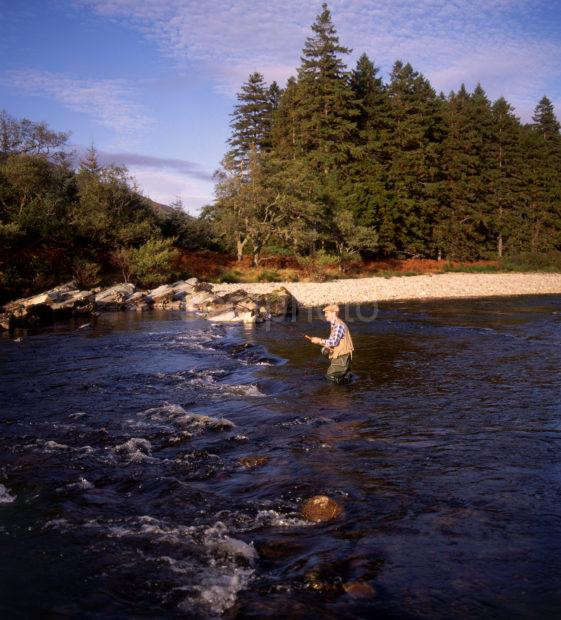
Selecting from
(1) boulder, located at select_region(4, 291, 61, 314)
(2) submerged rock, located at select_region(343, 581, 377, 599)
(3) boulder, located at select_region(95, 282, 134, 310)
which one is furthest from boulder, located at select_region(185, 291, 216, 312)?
(2) submerged rock, located at select_region(343, 581, 377, 599)

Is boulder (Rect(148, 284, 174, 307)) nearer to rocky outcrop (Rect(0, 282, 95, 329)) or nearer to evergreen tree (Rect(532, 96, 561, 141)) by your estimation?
rocky outcrop (Rect(0, 282, 95, 329))

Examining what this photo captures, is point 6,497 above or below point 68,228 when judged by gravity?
below

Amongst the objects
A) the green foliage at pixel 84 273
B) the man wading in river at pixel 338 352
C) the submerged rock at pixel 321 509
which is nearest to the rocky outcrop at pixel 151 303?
the green foliage at pixel 84 273

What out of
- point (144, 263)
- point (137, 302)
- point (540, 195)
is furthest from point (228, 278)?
point (540, 195)

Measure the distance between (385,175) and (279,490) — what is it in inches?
1709

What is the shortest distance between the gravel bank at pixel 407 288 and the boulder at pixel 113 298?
191 inches

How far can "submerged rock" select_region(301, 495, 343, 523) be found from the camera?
5.31 meters

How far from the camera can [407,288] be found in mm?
32312

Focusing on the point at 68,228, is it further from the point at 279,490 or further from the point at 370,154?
the point at 370,154

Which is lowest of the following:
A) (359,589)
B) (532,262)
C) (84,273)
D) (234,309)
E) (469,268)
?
(359,589)

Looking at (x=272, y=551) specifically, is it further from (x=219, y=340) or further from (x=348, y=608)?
(x=219, y=340)

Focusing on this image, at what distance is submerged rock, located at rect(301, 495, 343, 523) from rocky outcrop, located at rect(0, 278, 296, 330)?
52.3 feet

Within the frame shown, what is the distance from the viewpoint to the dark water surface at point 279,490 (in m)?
4.15

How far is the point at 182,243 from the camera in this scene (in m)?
40.8
